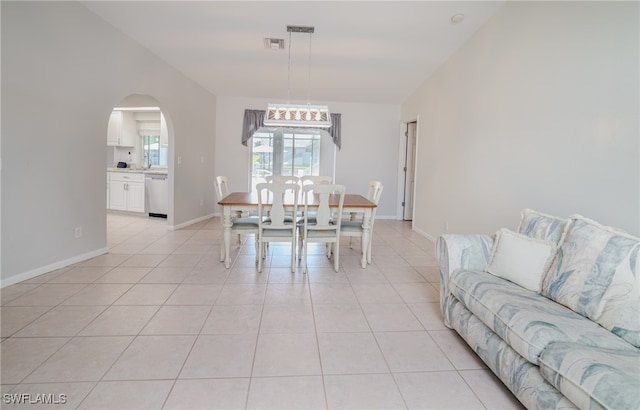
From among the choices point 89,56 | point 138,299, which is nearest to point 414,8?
point 89,56

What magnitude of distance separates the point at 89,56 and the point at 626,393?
14.6ft

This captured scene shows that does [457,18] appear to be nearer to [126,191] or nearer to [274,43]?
[274,43]

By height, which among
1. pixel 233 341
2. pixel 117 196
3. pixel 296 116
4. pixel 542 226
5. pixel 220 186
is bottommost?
pixel 233 341

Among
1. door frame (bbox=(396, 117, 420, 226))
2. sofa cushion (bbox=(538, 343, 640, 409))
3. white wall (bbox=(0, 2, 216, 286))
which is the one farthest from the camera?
door frame (bbox=(396, 117, 420, 226))

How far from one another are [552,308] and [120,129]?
25.8ft

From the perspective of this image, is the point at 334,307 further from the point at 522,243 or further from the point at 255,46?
the point at 255,46

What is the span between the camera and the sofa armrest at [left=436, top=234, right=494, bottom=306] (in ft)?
7.18

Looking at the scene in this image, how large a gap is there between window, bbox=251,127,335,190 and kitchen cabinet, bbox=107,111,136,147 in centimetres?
279

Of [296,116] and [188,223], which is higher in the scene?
[296,116]

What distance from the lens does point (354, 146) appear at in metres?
6.64

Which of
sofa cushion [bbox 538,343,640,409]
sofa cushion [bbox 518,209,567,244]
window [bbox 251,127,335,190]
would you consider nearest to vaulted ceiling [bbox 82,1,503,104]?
window [bbox 251,127,335,190]

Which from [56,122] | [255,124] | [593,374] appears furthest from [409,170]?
[593,374]

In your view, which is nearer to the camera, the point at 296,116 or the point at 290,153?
the point at 296,116

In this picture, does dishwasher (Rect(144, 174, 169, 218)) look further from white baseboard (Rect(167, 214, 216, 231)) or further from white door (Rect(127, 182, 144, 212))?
white baseboard (Rect(167, 214, 216, 231))
